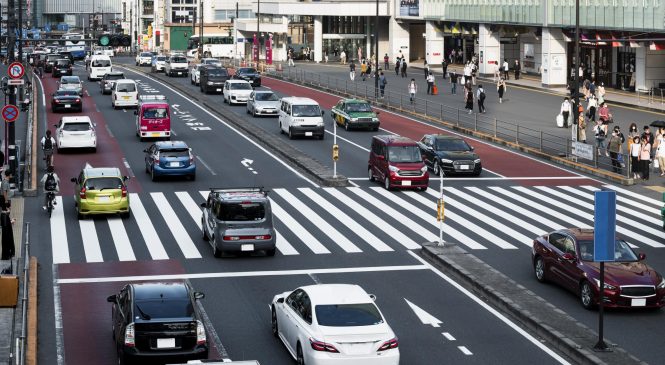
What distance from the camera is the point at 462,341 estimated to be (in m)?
23.6

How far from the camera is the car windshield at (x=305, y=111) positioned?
55.6 meters

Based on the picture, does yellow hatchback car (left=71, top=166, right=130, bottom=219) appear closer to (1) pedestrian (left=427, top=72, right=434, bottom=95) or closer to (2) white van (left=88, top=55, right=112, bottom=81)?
(1) pedestrian (left=427, top=72, right=434, bottom=95)

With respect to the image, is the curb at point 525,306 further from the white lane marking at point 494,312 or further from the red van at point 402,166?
the red van at point 402,166

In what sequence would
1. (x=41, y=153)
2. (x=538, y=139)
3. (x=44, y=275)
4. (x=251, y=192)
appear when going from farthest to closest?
(x=538, y=139) < (x=41, y=153) < (x=251, y=192) < (x=44, y=275)

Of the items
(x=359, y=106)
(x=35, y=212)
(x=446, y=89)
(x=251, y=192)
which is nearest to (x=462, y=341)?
(x=251, y=192)

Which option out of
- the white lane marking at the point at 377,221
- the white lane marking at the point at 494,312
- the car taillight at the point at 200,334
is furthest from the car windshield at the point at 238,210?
the car taillight at the point at 200,334

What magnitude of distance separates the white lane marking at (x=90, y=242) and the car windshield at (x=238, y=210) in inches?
134

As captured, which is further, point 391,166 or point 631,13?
point 631,13

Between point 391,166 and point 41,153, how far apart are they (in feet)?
53.4

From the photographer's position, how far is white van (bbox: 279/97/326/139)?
55188 millimetres

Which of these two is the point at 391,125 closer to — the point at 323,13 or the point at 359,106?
the point at 359,106

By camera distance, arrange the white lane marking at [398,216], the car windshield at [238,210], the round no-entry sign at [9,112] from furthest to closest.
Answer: the round no-entry sign at [9,112]
the white lane marking at [398,216]
the car windshield at [238,210]

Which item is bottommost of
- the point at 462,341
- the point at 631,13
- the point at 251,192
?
the point at 462,341

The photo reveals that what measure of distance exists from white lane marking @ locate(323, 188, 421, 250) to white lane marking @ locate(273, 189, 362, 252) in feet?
4.63
